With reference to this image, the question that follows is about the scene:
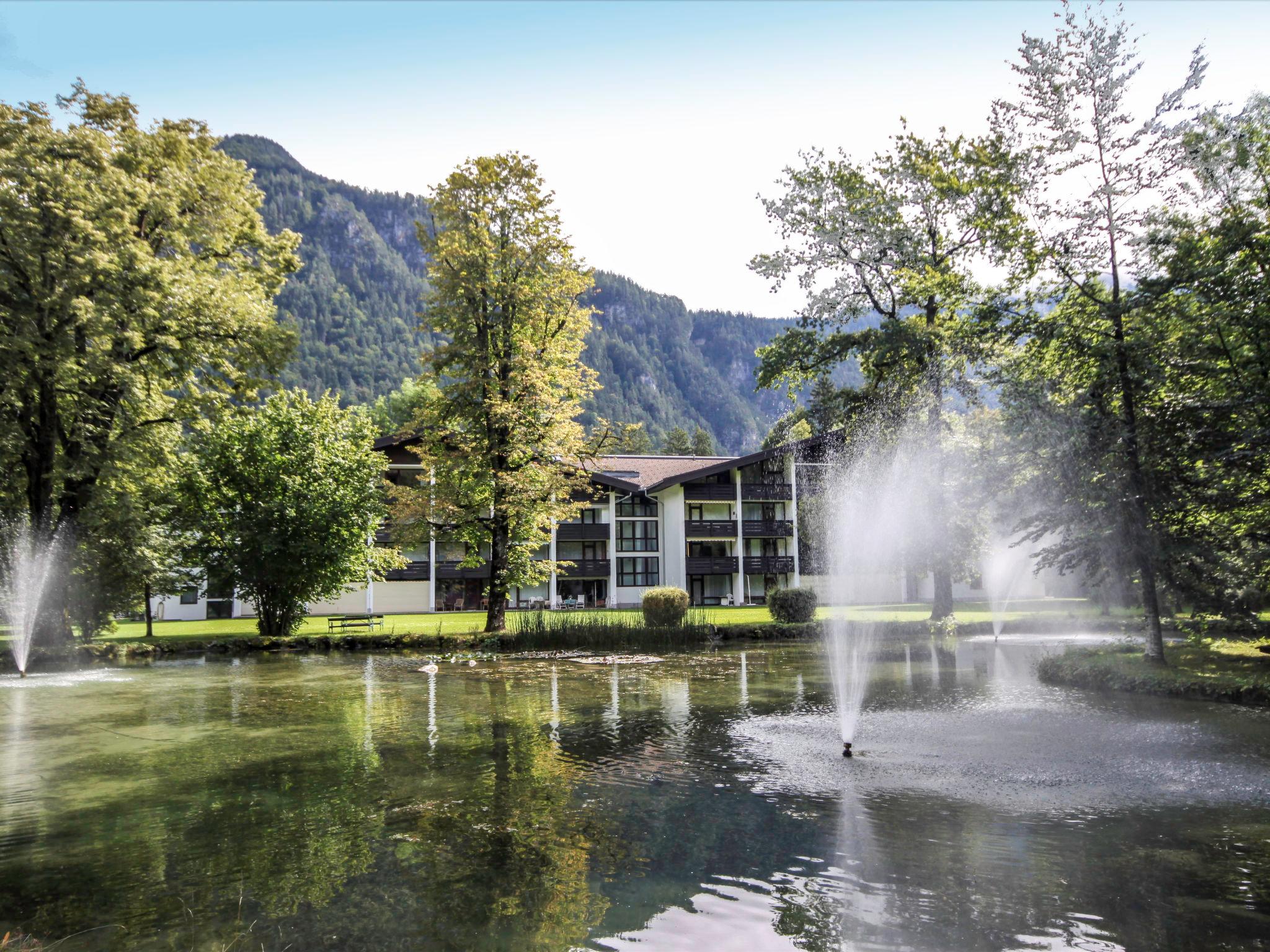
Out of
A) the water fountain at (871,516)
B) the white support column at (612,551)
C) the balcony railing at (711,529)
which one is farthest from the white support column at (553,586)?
the water fountain at (871,516)

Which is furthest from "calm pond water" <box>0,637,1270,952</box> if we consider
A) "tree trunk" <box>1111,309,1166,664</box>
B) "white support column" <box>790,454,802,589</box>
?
"white support column" <box>790,454,802,589</box>

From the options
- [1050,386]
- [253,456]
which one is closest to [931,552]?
[1050,386]

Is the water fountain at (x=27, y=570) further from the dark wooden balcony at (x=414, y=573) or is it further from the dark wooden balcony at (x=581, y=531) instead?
the dark wooden balcony at (x=581, y=531)

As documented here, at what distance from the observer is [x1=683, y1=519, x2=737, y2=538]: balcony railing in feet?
181

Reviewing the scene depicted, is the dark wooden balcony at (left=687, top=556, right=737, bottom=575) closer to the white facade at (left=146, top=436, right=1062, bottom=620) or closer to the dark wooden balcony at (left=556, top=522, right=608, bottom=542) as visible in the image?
→ the white facade at (left=146, top=436, right=1062, bottom=620)

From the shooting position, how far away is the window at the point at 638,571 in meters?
56.3

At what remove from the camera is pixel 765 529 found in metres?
55.9

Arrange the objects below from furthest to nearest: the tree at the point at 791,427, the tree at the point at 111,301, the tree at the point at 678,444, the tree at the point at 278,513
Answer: the tree at the point at 678,444 → the tree at the point at 791,427 → the tree at the point at 278,513 → the tree at the point at 111,301

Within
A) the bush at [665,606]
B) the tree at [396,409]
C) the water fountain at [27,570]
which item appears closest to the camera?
the water fountain at [27,570]

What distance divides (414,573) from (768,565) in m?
22.1

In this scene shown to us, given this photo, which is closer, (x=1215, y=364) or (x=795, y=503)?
(x=1215, y=364)

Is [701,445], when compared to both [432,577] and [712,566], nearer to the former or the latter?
[712,566]

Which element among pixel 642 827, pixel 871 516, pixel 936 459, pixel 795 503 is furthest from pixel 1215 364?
pixel 795 503

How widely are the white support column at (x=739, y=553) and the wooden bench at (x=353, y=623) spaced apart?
25.7m
